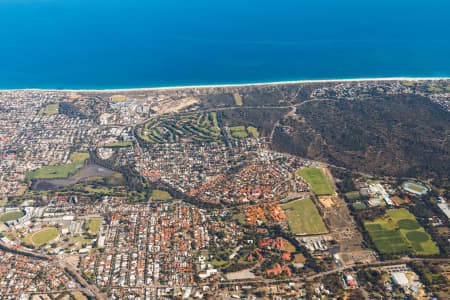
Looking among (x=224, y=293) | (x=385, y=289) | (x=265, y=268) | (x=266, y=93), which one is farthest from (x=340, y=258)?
(x=266, y=93)

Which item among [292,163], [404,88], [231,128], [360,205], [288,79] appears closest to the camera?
[360,205]

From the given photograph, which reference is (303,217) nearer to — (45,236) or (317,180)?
(317,180)

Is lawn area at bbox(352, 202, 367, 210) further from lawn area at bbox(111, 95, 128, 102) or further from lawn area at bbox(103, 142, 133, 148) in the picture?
lawn area at bbox(111, 95, 128, 102)

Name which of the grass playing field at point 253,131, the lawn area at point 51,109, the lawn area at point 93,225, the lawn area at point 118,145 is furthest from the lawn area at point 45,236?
the grass playing field at point 253,131

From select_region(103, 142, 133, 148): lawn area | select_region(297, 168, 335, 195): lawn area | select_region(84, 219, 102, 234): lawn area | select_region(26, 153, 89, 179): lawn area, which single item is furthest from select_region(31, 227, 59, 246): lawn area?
select_region(297, 168, 335, 195): lawn area

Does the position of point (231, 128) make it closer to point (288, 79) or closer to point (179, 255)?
point (288, 79)

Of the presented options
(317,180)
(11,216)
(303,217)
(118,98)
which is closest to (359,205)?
(317,180)
